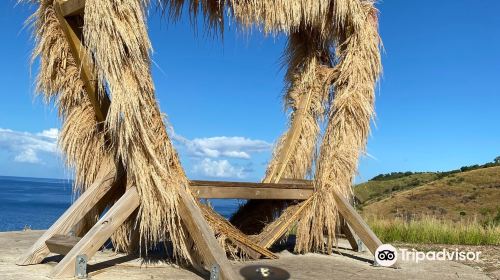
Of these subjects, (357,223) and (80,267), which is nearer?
(80,267)

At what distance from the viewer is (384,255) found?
20.8ft

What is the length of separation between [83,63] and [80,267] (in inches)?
78.5

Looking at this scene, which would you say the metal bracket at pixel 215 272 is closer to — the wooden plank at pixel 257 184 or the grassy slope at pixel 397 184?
the wooden plank at pixel 257 184

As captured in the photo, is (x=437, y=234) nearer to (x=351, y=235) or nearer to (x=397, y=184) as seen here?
(x=351, y=235)

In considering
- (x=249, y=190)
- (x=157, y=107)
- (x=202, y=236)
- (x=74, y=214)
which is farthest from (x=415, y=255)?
(x=74, y=214)

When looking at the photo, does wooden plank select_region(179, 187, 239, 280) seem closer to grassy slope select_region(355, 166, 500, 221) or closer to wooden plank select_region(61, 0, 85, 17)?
wooden plank select_region(61, 0, 85, 17)

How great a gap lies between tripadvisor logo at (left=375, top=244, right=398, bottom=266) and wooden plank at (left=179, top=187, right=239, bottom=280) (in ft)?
7.26

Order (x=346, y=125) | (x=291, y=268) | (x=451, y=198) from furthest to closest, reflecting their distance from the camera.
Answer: (x=451, y=198) → (x=346, y=125) → (x=291, y=268)

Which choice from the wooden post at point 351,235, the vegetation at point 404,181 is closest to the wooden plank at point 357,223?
the wooden post at point 351,235

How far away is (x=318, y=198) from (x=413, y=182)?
4139 centimetres

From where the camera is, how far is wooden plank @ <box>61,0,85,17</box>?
205 inches

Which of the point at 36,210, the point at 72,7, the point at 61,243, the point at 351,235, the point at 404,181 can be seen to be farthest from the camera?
the point at 404,181

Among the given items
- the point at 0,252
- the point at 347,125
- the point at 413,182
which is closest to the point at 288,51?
the point at 347,125

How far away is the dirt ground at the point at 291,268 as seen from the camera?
5.04m
